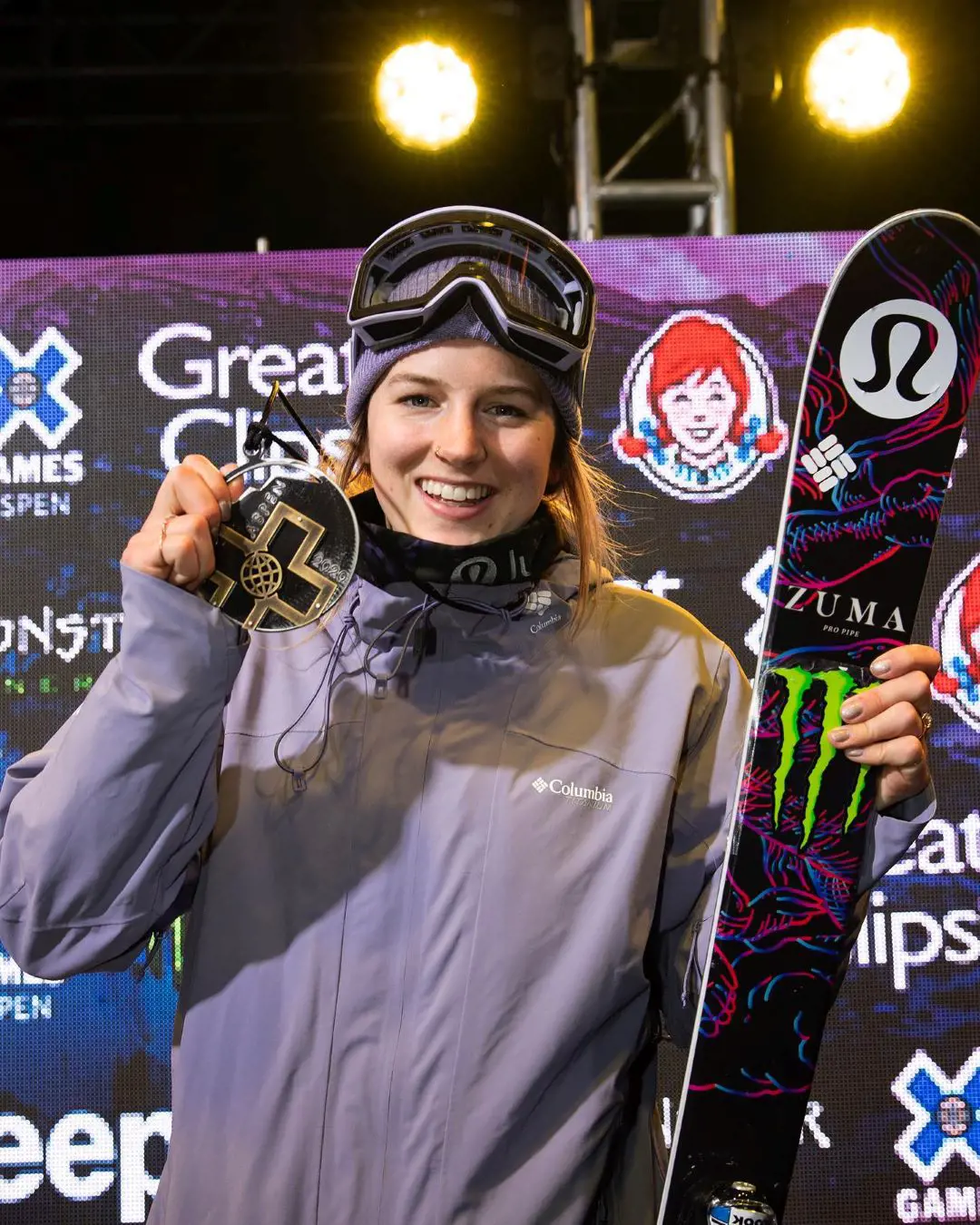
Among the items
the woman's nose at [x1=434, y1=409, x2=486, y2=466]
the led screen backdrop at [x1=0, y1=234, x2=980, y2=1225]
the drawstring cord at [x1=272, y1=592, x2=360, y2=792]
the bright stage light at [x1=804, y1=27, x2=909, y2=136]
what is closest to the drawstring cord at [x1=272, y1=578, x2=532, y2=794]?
the drawstring cord at [x1=272, y1=592, x2=360, y2=792]

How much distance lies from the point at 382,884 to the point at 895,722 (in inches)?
20.6

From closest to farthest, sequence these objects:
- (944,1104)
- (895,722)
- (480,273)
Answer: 1. (895,722)
2. (480,273)
3. (944,1104)

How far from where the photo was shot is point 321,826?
1.19 m

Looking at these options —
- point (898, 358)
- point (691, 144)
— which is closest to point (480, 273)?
point (898, 358)

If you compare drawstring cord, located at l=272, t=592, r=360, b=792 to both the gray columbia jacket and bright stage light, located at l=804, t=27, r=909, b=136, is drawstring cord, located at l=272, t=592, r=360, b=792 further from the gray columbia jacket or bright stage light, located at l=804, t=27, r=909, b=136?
bright stage light, located at l=804, t=27, r=909, b=136

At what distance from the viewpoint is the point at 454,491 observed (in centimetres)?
126

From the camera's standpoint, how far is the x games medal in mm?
1134

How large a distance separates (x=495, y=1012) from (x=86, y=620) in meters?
1.46

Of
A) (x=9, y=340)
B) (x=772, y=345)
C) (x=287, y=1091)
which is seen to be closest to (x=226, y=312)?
(x=9, y=340)

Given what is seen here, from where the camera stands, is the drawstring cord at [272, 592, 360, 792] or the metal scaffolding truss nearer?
the drawstring cord at [272, 592, 360, 792]

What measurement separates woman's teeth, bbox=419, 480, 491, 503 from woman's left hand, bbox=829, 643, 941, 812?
1.41ft

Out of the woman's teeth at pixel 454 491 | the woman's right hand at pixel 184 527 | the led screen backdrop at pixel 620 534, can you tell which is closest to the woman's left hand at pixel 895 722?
the woman's teeth at pixel 454 491

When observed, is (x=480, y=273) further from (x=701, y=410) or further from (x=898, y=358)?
(x=701, y=410)

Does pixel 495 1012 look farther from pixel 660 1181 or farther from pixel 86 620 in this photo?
pixel 86 620
